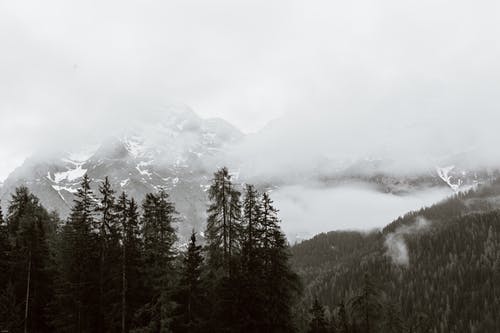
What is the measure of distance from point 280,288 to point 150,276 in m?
9.80

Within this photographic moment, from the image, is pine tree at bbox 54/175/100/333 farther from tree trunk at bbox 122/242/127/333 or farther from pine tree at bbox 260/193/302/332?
pine tree at bbox 260/193/302/332

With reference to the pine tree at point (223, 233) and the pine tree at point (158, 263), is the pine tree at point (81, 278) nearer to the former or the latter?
the pine tree at point (158, 263)

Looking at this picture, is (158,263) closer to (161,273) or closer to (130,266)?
(161,273)

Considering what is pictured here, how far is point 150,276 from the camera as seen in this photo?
3628 cm

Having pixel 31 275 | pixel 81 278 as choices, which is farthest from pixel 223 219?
pixel 31 275

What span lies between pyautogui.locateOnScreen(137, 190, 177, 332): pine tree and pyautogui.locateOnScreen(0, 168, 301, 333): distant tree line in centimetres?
9

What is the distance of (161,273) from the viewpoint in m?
34.8

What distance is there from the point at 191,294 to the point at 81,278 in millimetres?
10229

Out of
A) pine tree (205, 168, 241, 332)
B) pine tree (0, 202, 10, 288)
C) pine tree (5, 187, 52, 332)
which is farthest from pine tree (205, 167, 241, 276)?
pine tree (0, 202, 10, 288)

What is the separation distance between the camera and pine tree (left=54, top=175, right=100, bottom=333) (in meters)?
38.4

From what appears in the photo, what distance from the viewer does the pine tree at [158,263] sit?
105 feet

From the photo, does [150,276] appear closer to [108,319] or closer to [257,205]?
[108,319]

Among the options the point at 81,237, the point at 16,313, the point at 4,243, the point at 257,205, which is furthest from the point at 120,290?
the point at 4,243

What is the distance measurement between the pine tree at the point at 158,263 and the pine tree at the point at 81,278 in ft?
15.0
